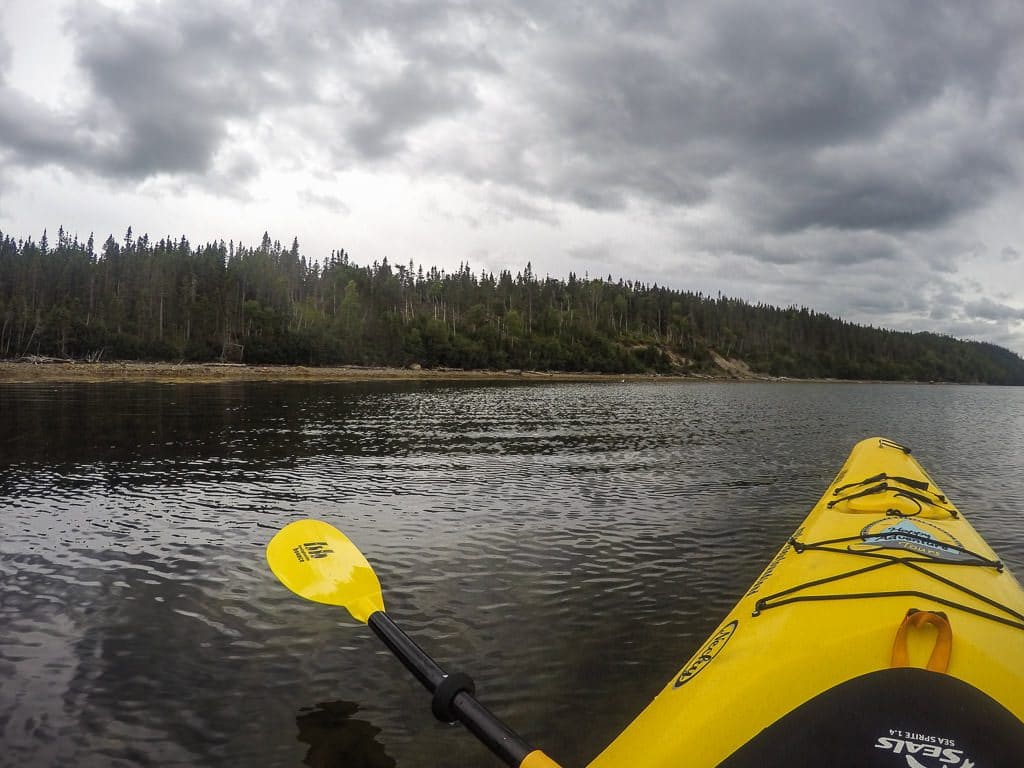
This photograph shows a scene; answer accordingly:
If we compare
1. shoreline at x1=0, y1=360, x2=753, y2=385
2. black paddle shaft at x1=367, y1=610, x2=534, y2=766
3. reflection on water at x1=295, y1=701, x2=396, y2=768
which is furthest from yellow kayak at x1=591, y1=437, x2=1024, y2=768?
shoreline at x1=0, y1=360, x2=753, y2=385

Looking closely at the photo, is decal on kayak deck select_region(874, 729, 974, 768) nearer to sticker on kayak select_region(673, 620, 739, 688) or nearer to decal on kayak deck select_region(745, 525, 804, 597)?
sticker on kayak select_region(673, 620, 739, 688)

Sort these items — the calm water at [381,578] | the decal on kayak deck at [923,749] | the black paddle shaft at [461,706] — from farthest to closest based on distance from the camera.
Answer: the calm water at [381,578] → the black paddle shaft at [461,706] → the decal on kayak deck at [923,749]

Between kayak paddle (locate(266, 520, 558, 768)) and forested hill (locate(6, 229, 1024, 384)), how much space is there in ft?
332

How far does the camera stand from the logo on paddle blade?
759cm

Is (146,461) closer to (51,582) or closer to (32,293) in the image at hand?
(51,582)

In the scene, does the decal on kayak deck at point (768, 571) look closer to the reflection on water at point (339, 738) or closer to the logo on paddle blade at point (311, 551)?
the reflection on water at point (339, 738)

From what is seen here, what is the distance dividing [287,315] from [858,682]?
399 feet

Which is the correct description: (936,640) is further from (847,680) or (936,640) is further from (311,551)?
(311,551)

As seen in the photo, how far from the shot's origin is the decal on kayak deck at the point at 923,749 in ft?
9.33

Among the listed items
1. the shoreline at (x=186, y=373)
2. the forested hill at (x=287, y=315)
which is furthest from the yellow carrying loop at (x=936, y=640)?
the forested hill at (x=287, y=315)

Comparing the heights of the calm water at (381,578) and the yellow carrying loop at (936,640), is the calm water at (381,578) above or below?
below

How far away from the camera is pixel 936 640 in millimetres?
3434

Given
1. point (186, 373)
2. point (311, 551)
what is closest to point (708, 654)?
point (311, 551)

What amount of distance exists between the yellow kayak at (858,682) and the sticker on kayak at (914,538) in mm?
259
